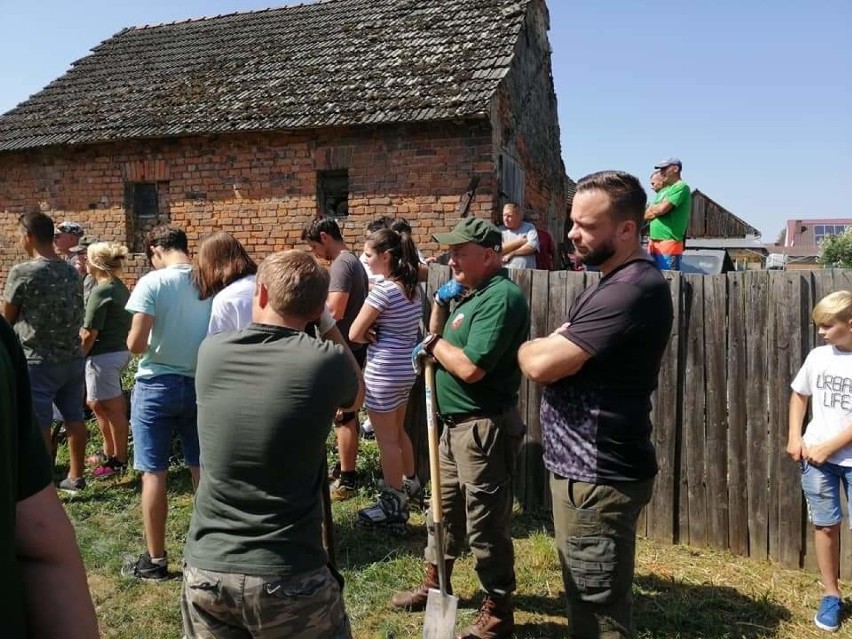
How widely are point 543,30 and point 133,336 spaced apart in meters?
10.8

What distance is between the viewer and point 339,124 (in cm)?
887

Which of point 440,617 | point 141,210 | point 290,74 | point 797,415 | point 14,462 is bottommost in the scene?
point 440,617

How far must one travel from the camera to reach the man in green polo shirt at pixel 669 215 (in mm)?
6824

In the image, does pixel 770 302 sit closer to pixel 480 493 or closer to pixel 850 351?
pixel 850 351

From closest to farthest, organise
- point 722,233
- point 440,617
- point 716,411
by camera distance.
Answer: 1. point 440,617
2. point 716,411
3. point 722,233

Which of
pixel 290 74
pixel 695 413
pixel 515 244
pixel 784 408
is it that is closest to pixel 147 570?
pixel 695 413

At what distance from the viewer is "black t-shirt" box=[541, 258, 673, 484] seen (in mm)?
2250

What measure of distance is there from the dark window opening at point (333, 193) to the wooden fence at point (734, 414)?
5906 millimetres

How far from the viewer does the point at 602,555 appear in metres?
2.33

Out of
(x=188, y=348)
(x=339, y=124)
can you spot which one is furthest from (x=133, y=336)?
(x=339, y=124)

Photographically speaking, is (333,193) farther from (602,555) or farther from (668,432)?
(602,555)

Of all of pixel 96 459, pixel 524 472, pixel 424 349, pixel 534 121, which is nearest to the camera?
pixel 424 349

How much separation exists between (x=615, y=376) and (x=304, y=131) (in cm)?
805

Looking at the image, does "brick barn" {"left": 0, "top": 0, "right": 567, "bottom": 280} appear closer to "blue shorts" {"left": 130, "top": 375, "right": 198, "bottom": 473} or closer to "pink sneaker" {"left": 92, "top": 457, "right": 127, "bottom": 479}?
"pink sneaker" {"left": 92, "top": 457, "right": 127, "bottom": 479}
